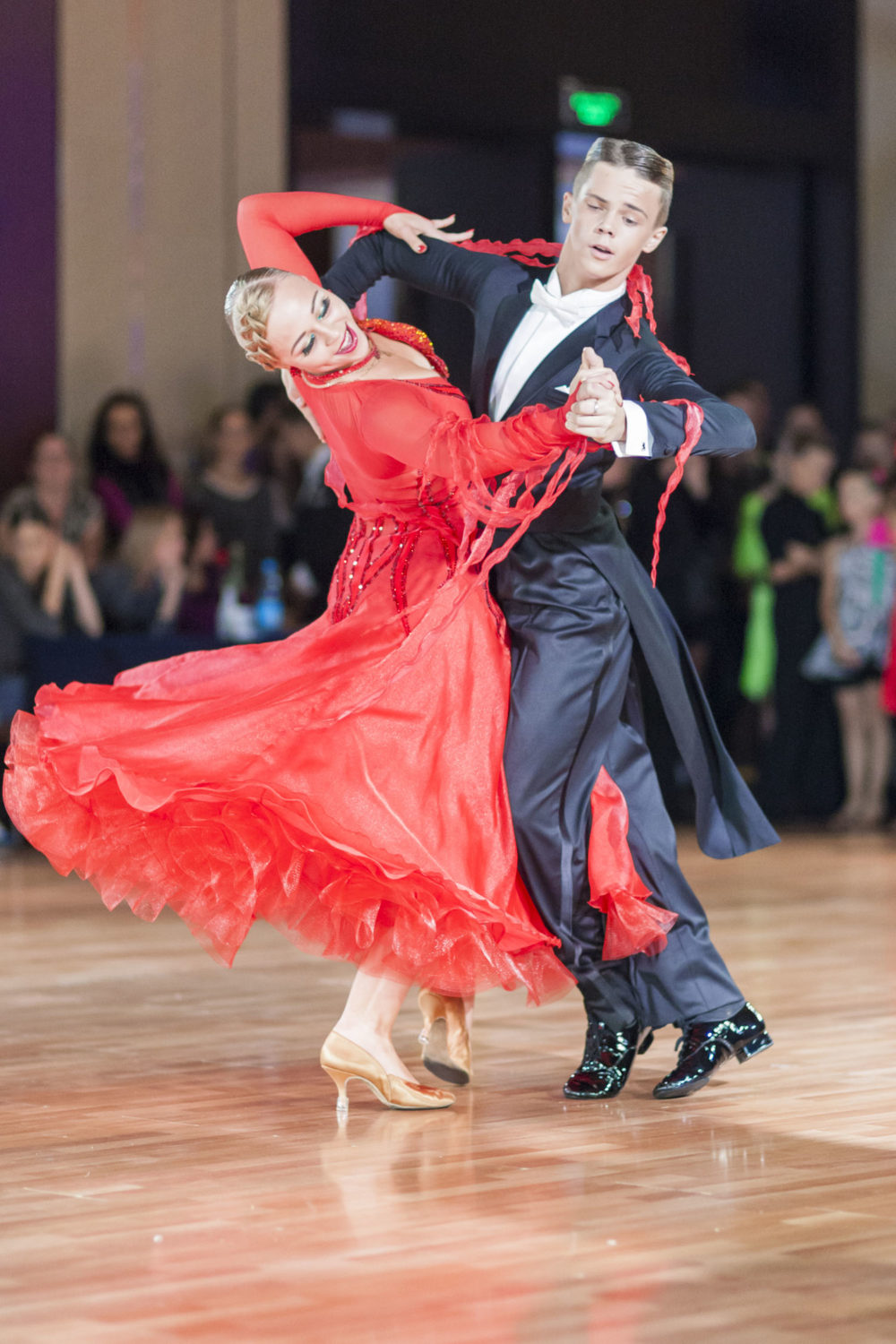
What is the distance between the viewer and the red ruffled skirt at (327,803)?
286 cm

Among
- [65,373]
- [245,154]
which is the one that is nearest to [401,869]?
[65,373]

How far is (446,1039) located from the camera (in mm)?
3270

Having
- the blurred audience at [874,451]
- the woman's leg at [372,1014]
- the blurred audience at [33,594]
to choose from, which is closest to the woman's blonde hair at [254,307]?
the woman's leg at [372,1014]

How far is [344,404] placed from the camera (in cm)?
293

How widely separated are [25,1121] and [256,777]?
2.08 feet

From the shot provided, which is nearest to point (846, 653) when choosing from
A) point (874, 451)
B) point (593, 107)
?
point (874, 451)

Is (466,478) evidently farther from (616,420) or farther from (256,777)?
(256,777)

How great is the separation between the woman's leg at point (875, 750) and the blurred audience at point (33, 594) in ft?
10.1

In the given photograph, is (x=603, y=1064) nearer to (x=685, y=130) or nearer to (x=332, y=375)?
(x=332, y=375)

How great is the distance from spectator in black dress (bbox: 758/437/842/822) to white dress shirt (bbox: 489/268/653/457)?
201 inches

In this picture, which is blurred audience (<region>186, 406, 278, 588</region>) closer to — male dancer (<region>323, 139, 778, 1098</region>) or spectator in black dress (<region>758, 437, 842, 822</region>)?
spectator in black dress (<region>758, 437, 842, 822</region>)

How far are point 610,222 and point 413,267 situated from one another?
366 millimetres

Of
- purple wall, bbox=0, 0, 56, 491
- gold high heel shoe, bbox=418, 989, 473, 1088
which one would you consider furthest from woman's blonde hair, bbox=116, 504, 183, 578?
gold high heel shoe, bbox=418, 989, 473, 1088

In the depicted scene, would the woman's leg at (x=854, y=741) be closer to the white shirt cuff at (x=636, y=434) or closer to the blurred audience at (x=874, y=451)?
the blurred audience at (x=874, y=451)
